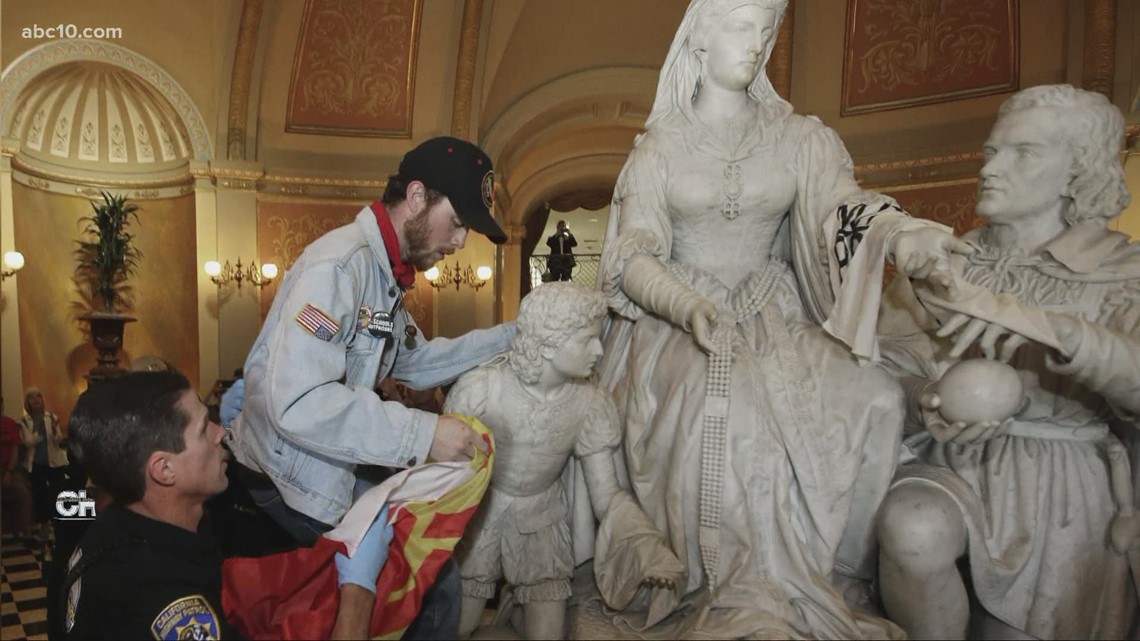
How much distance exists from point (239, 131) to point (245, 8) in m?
1.69

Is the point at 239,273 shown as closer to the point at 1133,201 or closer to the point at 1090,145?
the point at 1090,145

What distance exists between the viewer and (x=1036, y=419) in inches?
76.2

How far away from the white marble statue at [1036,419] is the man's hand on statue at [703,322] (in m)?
0.52

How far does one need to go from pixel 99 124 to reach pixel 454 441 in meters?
11.7

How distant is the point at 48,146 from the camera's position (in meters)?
10.5

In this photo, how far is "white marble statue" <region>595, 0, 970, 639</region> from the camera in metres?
1.85

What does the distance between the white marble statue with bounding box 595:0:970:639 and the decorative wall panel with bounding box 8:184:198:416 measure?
9.69 m

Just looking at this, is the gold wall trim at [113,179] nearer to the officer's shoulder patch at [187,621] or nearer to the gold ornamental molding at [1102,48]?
the officer's shoulder patch at [187,621]

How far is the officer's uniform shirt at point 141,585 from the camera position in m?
1.61

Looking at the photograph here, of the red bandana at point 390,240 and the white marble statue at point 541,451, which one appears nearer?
the white marble statue at point 541,451

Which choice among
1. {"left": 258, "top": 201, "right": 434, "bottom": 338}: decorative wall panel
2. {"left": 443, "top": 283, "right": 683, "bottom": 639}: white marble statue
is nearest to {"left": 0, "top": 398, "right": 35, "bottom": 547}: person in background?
{"left": 258, "top": 201, "right": 434, "bottom": 338}: decorative wall panel

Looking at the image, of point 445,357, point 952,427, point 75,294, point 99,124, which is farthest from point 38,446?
point 952,427

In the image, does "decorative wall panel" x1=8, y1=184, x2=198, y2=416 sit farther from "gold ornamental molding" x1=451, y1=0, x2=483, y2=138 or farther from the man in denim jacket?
the man in denim jacket

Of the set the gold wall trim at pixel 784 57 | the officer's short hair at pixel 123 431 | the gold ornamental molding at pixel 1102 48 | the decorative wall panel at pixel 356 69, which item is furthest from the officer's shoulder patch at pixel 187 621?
the decorative wall panel at pixel 356 69
